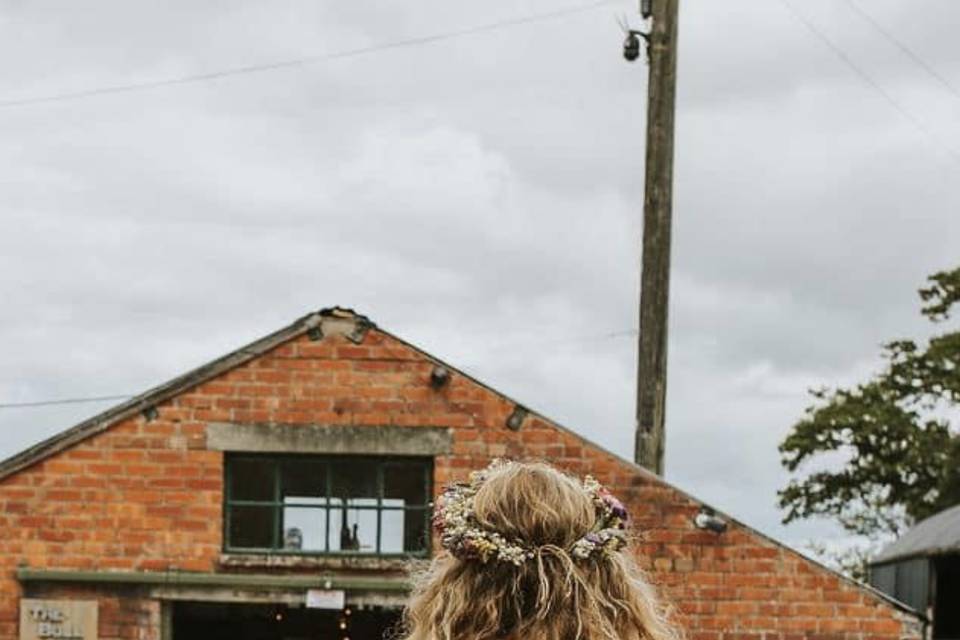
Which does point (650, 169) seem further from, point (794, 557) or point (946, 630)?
point (946, 630)

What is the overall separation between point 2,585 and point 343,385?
2.99 metres

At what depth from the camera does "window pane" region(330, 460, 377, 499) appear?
14.6 meters

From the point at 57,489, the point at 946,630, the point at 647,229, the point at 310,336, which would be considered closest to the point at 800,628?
the point at 647,229

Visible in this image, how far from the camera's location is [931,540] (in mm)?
22172

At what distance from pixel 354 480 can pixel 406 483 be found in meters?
0.40

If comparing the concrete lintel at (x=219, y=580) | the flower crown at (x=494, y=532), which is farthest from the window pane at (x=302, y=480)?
the flower crown at (x=494, y=532)

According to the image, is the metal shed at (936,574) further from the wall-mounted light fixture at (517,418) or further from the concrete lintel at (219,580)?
the concrete lintel at (219,580)

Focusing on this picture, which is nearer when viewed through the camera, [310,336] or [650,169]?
[650,169]

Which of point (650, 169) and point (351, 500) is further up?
point (650, 169)

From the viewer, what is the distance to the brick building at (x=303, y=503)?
14.6 meters

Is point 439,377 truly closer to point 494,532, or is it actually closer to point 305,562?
point 305,562

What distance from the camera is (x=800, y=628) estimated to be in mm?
14773

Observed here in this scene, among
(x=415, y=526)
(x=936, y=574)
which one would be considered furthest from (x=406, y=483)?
(x=936, y=574)

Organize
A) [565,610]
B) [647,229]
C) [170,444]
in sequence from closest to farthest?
[565,610] < [647,229] < [170,444]
